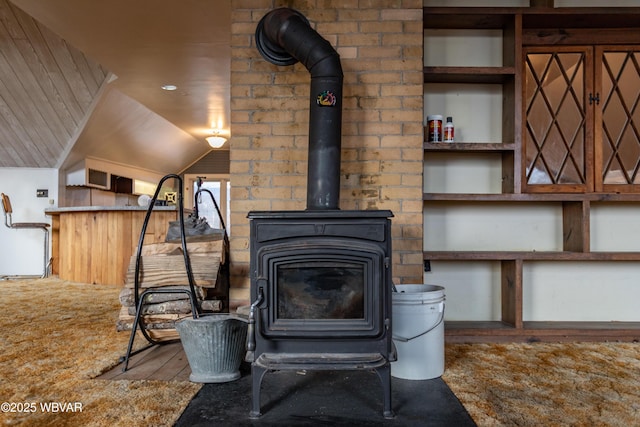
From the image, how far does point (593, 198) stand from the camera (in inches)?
102

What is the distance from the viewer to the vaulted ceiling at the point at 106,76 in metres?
3.50

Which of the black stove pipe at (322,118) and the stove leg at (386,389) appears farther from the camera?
the black stove pipe at (322,118)

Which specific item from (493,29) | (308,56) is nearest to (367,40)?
(308,56)

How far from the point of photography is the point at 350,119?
251 centimetres

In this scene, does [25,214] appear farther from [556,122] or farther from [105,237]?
[556,122]

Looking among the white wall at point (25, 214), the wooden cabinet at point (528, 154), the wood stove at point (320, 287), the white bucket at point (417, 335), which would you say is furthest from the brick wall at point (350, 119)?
the white wall at point (25, 214)

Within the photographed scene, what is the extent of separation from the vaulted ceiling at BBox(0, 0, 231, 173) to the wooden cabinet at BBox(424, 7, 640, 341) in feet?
6.09

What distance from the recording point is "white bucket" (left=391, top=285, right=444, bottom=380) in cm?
200

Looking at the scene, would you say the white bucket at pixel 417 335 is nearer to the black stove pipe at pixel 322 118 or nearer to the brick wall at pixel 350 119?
the brick wall at pixel 350 119

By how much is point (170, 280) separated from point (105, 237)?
3.46 meters

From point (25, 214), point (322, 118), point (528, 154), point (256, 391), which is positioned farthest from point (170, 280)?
point (25, 214)

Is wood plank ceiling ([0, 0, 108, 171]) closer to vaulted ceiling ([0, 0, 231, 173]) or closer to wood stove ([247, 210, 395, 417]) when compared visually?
vaulted ceiling ([0, 0, 231, 173])

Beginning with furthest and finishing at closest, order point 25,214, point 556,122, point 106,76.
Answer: point 25,214 → point 106,76 → point 556,122

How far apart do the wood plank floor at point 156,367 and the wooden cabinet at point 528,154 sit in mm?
1462
